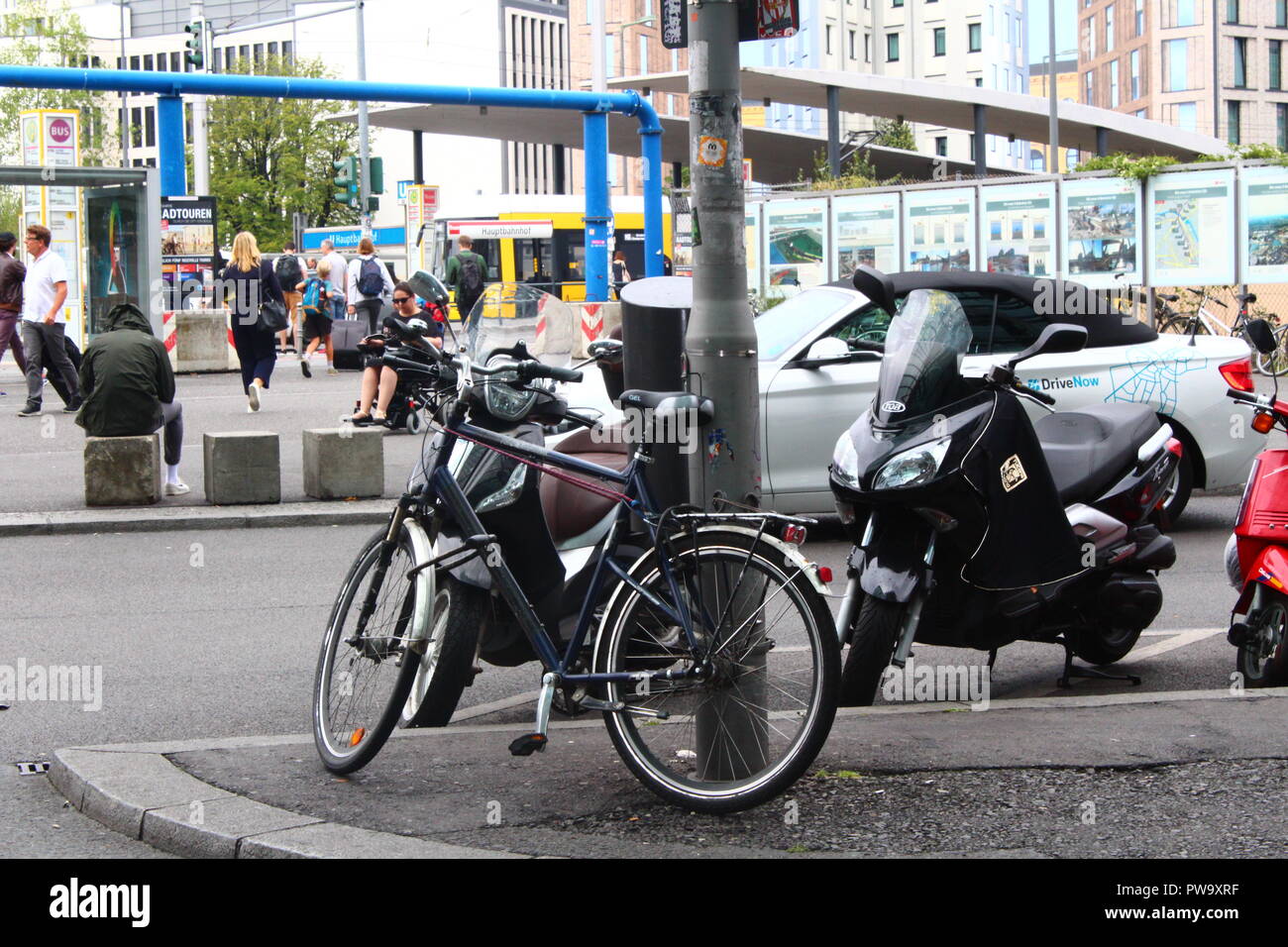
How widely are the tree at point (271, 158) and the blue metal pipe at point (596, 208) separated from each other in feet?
188

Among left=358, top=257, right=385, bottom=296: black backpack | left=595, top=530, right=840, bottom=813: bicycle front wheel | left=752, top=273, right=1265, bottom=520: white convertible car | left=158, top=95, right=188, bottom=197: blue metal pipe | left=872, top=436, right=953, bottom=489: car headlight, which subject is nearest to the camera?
left=595, top=530, right=840, bottom=813: bicycle front wheel

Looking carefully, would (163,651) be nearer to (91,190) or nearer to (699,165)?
→ (699,165)

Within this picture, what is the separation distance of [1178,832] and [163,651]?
4690mm

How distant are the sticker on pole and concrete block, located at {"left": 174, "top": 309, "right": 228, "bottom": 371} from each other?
19.8 metres

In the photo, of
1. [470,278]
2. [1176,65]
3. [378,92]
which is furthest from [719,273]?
[1176,65]

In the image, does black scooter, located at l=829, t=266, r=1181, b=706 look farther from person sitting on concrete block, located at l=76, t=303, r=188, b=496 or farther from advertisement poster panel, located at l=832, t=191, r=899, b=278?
advertisement poster panel, located at l=832, t=191, r=899, b=278

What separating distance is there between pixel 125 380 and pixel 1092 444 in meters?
7.09

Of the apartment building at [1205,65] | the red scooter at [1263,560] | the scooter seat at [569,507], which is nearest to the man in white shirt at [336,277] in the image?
the scooter seat at [569,507]

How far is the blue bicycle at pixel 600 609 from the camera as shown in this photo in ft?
14.4

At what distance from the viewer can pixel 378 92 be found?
23125 mm

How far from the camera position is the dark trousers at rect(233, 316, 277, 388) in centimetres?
1745

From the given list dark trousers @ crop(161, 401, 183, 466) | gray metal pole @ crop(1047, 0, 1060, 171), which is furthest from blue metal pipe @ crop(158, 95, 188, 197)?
gray metal pole @ crop(1047, 0, 1060, 171)
